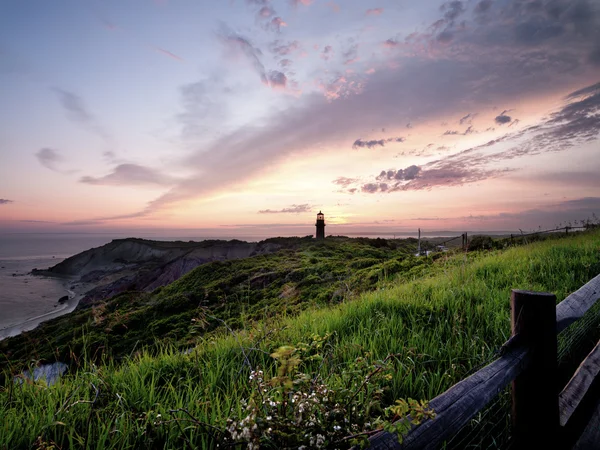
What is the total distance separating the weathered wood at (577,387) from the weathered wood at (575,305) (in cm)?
60

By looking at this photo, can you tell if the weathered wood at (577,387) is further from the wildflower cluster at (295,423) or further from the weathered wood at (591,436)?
the wildflower cluster at (295,423)

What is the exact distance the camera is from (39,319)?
23.3 m

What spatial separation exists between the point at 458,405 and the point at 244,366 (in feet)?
6.57

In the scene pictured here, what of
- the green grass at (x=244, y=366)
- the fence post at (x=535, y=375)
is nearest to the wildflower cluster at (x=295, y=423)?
the green grass at (x=244, y=366)

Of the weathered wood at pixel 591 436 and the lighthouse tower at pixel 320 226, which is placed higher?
the lighthouse tower at pixel 320 226

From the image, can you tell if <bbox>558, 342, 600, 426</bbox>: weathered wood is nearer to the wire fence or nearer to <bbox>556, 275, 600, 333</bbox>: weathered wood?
the wire fence

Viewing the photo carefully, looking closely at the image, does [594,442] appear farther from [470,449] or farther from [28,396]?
[28,396]

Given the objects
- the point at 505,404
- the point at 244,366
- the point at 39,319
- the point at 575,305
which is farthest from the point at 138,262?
the point at 575,305

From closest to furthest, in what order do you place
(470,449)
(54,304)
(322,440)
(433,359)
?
(322,440), (470,449), (433,359), (54,304)

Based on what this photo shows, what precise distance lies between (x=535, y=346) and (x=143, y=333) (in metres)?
12.2

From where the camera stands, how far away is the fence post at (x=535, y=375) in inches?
84.6

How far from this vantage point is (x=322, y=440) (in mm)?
1278

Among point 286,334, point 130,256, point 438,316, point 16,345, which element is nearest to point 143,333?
point 16,345

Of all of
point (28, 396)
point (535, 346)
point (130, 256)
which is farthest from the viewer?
point (130, 256)
